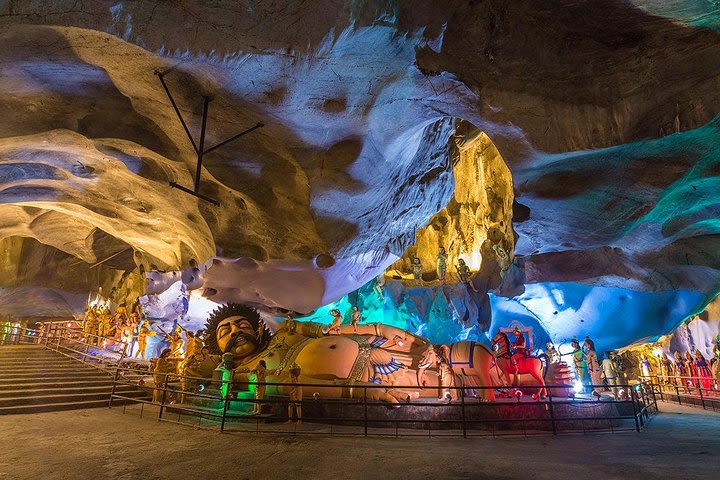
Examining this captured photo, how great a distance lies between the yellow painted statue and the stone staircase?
7.79ft

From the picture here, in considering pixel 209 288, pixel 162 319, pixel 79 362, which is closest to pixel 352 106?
pixel 209 288

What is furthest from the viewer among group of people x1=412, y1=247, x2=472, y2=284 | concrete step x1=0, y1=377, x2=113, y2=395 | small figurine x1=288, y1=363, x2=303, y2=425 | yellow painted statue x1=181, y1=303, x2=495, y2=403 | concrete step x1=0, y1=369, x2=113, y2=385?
group of people x1=412, y1=247, x2=472, y2=284

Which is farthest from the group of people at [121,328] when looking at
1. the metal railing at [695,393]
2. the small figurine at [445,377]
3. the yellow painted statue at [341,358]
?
the metal railing at [695,393]

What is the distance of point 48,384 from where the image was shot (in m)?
A: 9.84

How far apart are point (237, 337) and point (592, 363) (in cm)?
1136

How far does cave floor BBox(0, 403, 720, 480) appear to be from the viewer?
4.56m

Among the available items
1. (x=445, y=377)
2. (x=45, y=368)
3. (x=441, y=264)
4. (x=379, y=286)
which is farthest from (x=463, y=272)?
(x=45, y=368)

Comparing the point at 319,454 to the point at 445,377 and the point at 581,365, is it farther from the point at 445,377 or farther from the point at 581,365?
the point at 581,365

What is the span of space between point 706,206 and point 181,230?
622 inches

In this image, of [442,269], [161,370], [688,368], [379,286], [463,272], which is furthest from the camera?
[442,269]

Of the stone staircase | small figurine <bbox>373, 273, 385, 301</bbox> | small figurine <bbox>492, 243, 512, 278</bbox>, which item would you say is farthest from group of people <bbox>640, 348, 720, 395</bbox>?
the stone staircase

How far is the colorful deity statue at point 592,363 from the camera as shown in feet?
41.5

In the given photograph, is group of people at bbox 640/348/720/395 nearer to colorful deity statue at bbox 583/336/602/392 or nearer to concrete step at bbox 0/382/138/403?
colorful deity statue at bbox 583/336/602/392

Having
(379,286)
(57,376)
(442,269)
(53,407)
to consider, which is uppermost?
(442,269)
